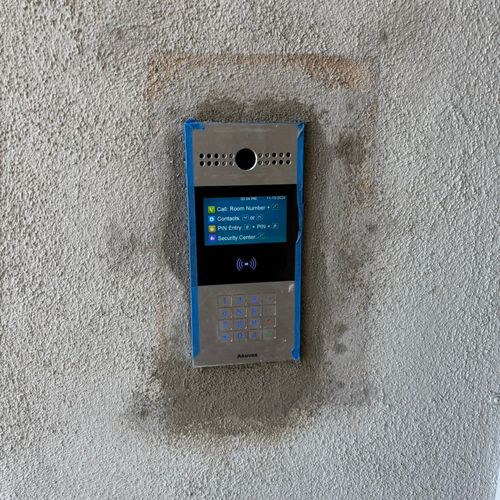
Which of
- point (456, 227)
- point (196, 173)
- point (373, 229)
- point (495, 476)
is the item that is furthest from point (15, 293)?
point (495, 476)

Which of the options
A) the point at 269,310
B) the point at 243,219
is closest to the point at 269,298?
the point at 269,310

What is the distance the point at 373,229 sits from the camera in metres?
0.82

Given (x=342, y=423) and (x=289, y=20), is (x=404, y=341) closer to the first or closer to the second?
(x=342, y=423)

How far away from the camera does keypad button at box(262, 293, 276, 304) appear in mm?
803

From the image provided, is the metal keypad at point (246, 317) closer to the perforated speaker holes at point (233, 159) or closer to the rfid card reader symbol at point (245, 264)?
the rfid card reader symbol at point (245, 264)

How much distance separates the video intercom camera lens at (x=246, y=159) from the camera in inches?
29.4

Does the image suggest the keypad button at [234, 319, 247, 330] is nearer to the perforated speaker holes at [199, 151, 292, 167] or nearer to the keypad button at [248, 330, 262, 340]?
the keypad button at [248, 330, 262, 340]

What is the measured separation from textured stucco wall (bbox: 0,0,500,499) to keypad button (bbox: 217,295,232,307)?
7 cm

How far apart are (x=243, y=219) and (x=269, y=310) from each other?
0.56ft

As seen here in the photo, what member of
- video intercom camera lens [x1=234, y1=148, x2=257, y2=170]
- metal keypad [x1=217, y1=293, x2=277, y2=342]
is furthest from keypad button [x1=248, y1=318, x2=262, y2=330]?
video intercom camera lens [x1=234, y1=148, x2=257, y2=170]

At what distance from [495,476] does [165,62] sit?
3.39 ft

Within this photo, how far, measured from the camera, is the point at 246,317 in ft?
2.65

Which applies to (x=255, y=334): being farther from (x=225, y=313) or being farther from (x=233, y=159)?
(x=233, y=159)

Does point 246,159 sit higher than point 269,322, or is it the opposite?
point 246,159
